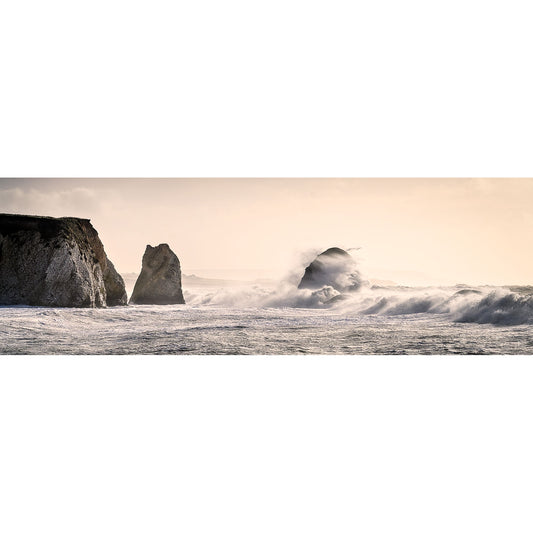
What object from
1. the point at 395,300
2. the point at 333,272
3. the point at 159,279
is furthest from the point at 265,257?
the point at 395,300

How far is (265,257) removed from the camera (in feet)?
24.4

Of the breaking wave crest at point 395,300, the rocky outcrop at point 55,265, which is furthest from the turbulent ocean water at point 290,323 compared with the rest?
the rocky outcrop at point 55,265

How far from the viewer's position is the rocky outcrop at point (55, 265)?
7453 mm

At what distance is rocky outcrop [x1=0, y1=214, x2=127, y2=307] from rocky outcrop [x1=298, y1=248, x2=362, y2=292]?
2.07m

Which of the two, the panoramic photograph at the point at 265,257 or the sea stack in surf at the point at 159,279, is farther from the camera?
the sea stack in surf at the point at 159,279

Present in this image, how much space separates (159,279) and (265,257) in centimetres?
118

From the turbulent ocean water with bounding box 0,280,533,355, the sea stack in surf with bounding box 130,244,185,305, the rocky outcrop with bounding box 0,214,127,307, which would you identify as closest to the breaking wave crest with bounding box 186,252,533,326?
the turbulent ocean water with bounding box 0,280,533,355

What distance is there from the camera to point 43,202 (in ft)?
24.5

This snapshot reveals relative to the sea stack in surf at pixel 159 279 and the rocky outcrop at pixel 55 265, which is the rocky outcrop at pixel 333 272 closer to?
the sea stack in surf at pixel 159 279

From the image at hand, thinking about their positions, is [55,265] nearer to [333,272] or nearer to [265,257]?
[265,257]

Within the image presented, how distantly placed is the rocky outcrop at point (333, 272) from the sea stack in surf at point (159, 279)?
1392mm

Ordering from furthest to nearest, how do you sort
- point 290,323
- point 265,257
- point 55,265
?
point 55,265, point 265,257, point 290,323

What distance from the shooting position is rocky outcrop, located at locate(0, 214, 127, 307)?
7.45m

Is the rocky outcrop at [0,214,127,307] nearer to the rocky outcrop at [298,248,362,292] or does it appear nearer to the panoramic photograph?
the panoramic photograph
